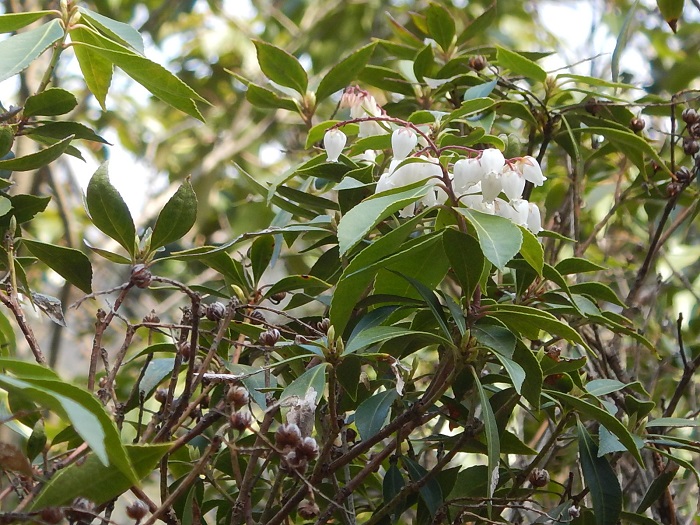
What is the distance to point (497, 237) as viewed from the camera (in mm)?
701

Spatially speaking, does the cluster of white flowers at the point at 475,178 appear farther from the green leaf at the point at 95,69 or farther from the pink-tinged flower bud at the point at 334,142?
the green leaf at the point at 95,69

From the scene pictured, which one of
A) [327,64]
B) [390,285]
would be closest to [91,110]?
[327,64]

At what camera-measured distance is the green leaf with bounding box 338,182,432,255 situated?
0.69 meters

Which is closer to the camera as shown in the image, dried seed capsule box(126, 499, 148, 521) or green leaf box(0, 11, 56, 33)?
dried seed capsule box(126, 499, 148, 521)

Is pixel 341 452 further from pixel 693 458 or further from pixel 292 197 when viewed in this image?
pixel 693 458

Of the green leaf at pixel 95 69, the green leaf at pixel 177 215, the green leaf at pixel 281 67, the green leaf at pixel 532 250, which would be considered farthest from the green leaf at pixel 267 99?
the green leaf at pixel 532 250

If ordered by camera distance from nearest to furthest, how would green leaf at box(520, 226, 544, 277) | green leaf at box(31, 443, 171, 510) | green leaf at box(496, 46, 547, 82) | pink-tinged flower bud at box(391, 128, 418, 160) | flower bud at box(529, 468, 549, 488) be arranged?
1. green leaf at box(31, 443, 171, 510)
2. green leaf at box(520, 226, 544, 277)
3. pink-tinged flower bud at box(391, 128, 418, 160)
4. flower bud at box(529, 468, 549, 488)
5. green leaf at box(496, 46, 547, 82)

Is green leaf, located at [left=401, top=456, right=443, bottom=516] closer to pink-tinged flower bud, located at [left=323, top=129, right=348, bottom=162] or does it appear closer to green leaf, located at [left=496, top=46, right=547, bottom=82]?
pink-tinged flower bud, located at [left=323, top=129, right=348, bottom=162]

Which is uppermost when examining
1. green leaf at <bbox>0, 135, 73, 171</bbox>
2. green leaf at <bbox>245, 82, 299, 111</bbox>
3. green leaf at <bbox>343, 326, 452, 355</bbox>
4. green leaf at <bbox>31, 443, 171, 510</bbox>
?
green leaf at <bbox>245, 82, 299, 111</bbox>

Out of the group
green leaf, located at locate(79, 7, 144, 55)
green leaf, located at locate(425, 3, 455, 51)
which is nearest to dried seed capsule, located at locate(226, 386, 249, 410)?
green leaf, located at locate(79, 7, 144, 55)

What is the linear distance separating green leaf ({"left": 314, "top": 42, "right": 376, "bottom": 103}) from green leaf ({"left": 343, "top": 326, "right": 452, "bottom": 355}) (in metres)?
0.47

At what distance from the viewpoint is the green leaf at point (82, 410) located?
1.57 ft

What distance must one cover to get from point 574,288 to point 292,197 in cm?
35

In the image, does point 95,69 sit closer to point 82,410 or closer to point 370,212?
point 370,212
